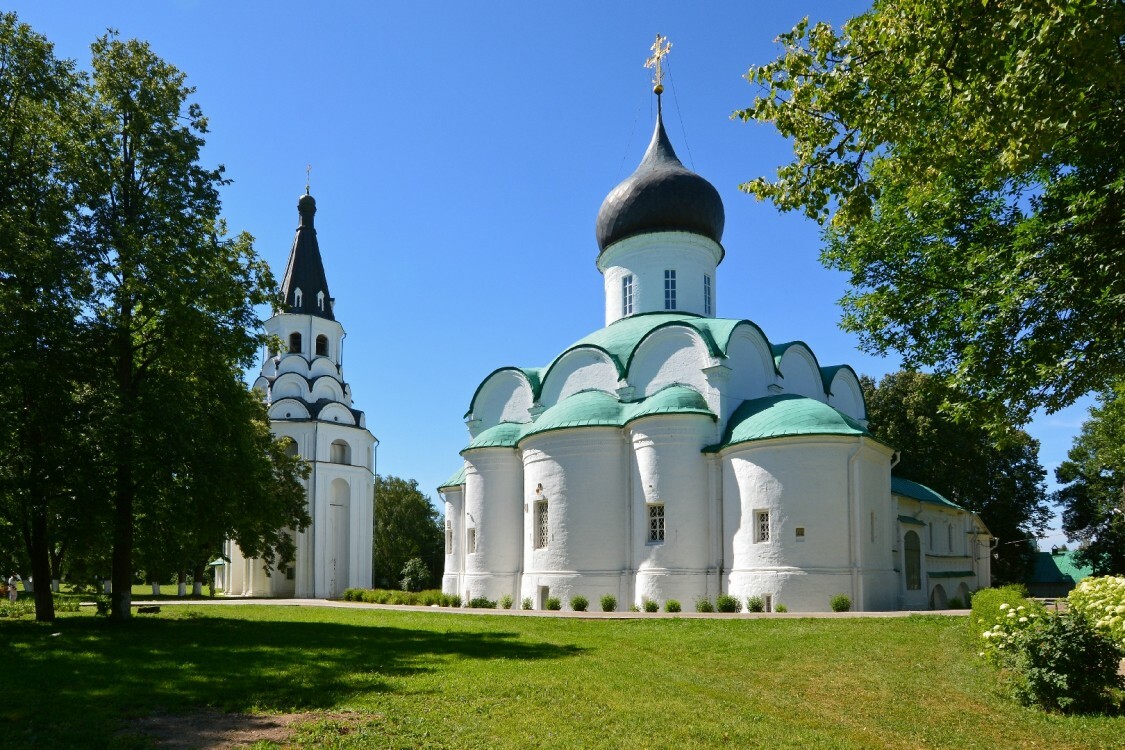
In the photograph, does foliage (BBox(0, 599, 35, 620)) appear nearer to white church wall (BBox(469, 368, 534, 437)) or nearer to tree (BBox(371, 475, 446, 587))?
white church wall (BBox(469, 368, 534, 437))

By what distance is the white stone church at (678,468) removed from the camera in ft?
67.4

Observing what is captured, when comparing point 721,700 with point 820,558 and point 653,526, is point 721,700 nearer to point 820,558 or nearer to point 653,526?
point 820,558

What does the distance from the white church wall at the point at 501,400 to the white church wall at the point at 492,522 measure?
7.97 feet

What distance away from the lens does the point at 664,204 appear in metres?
28.2

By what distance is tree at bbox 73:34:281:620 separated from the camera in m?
15.3

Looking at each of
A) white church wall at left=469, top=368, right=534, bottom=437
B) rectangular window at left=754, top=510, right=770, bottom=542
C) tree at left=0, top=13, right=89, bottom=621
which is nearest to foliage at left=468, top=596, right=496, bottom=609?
white church wall at left=469, top=368, right=534, bottom=437

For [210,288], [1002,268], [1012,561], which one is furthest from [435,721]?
[1012,561]

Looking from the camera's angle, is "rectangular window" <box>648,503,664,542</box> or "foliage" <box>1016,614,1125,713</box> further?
"rectangular window" <box>648,503,664,542</box>

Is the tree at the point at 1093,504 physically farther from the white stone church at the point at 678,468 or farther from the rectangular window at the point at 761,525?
the rectangular window at the point at 761,525

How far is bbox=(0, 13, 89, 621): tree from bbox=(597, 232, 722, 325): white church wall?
17.1 m

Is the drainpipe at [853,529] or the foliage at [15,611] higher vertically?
the drainpipe at [853,529]

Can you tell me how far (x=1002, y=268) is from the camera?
11.2 metres

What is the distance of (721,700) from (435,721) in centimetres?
291

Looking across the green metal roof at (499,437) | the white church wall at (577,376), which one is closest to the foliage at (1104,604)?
the white church wall at (577,376)
